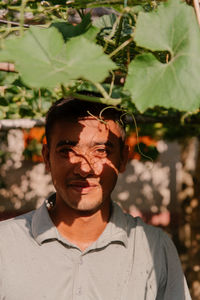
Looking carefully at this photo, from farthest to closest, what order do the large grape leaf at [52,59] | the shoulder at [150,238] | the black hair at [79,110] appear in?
the shoulder at [150,238]
the black hair at [79,110]
the large grape leaf at [52,59]

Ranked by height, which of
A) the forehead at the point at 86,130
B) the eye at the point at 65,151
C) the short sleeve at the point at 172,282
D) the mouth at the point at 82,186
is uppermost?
the forehead at the point at 86,130

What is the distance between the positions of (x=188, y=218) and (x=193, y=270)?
438mm

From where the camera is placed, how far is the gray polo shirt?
1540 mm

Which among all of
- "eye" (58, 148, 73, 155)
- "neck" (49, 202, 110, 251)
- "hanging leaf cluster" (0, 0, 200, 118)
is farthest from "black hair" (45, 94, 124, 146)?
"hanging leaf cluster" (0, 0, 200, 118)

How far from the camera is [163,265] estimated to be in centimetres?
174

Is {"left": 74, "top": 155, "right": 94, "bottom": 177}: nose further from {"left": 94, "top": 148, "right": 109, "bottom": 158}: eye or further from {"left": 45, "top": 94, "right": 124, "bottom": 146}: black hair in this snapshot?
{"left": 45, "top": 94, "right": 124, "bottom": 146}: black hair

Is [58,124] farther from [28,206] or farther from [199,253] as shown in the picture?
[28,206]

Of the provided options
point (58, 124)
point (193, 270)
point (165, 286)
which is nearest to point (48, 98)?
point (58, 124)

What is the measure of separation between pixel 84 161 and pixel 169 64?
2.63 ft

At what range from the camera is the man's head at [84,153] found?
1589 millimetres

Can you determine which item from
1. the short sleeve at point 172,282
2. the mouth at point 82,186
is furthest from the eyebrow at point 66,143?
the short sleeve at point 172,282

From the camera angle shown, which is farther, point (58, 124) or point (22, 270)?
point (58, 124)

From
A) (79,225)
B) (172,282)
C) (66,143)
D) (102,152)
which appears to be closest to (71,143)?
(66,143)

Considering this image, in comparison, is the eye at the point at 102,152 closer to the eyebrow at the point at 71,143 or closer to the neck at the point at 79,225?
the eyebrow at the point at 71,143
